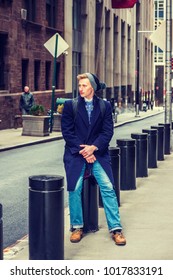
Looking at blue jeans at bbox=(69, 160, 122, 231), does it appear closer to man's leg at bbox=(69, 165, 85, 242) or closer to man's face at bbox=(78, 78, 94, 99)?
man's leg at bbox=(69, 165, 85, 242)

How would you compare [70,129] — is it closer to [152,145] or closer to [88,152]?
[88,152]

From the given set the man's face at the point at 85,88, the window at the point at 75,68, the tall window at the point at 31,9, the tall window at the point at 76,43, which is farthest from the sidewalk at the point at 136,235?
the tall window at the point at 76,43

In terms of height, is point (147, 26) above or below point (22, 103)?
above

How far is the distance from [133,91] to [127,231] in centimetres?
6699

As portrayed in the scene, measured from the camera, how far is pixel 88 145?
7289 mm

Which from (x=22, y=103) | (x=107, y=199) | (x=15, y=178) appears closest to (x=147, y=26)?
(x=22, y=103)

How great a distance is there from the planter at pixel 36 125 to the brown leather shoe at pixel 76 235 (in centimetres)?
1735

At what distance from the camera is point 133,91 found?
7438cm

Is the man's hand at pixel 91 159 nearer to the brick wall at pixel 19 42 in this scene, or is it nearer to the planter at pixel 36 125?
the planter at pixel 36 125

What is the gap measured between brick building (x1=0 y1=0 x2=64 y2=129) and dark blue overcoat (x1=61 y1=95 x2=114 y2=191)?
22.7 metres

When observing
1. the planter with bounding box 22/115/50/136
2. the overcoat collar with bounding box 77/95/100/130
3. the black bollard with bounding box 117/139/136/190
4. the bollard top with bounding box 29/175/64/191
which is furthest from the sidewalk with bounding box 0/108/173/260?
the planter with bounding box 22/115/50/136

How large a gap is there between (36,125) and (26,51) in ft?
30.9

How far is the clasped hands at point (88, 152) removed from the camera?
717 cm
